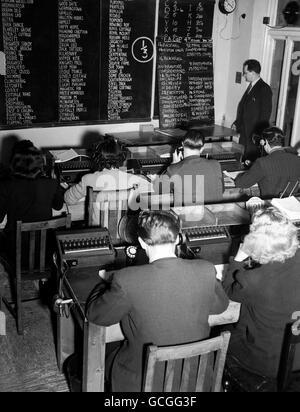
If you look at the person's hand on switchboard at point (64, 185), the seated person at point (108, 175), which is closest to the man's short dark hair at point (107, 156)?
the seated person at point (108, 175)

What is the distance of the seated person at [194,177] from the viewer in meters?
3.80

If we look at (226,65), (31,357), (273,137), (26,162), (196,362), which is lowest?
(31,357)

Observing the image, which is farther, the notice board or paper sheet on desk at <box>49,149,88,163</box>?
the notice board

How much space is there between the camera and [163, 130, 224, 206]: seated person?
380cm

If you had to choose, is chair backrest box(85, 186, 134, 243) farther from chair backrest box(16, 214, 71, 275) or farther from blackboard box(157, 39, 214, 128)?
blackboard box(157, 39, 214, 128)

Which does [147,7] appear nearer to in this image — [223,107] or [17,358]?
[223,107]

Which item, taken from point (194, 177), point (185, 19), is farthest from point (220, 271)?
point (185, 19)

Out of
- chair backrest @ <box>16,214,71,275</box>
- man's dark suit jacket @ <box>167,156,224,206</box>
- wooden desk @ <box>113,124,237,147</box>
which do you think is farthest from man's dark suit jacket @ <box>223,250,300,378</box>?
wooden desk @ <box>113,124,237,147</box>

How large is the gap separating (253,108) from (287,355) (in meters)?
4.48

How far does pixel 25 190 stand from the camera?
3.63m

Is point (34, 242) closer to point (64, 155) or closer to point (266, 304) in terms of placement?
point (266, 304)

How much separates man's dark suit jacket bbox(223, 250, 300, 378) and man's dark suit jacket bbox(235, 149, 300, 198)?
5.73 feet
